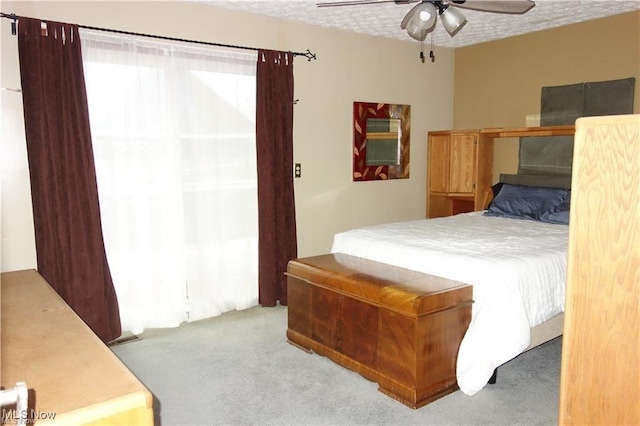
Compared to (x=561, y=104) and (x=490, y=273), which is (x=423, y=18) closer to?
(x=490, y=273)

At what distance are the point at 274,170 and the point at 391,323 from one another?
1.91m

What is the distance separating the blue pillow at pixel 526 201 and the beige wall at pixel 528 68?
623 mm

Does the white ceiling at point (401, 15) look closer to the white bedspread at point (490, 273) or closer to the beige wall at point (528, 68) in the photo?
the beige wall at point (528, 68)

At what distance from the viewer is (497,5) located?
2736 mm

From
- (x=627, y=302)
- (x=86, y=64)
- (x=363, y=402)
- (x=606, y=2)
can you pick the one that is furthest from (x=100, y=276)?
(x=606, y=2)

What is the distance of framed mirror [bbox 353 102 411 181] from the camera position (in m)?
4.72

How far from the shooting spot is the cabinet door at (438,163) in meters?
5.10

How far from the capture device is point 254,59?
13.1 feet

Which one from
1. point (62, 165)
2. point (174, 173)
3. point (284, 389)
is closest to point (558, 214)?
point (284, 389)

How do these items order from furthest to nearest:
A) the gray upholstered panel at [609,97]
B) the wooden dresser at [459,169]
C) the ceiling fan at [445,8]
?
the wooden dresser at [459,169] < the gray upholstered panel at [609,97] < the ceiling fan at [445,8]

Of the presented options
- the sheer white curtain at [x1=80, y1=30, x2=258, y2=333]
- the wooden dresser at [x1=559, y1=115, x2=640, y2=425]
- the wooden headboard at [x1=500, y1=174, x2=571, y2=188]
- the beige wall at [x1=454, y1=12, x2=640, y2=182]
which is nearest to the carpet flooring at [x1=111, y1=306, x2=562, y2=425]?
the sheer white curtain at [x1=80, y1=30, x2=258, y2=333]

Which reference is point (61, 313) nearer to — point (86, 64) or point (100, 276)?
point (100, 276)

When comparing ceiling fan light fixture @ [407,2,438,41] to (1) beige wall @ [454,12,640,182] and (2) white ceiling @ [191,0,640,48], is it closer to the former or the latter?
(2) white ceiling @ [191,0,640,48]

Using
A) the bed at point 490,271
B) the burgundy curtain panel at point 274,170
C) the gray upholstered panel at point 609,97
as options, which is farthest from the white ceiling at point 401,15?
the bed at point 490,271
